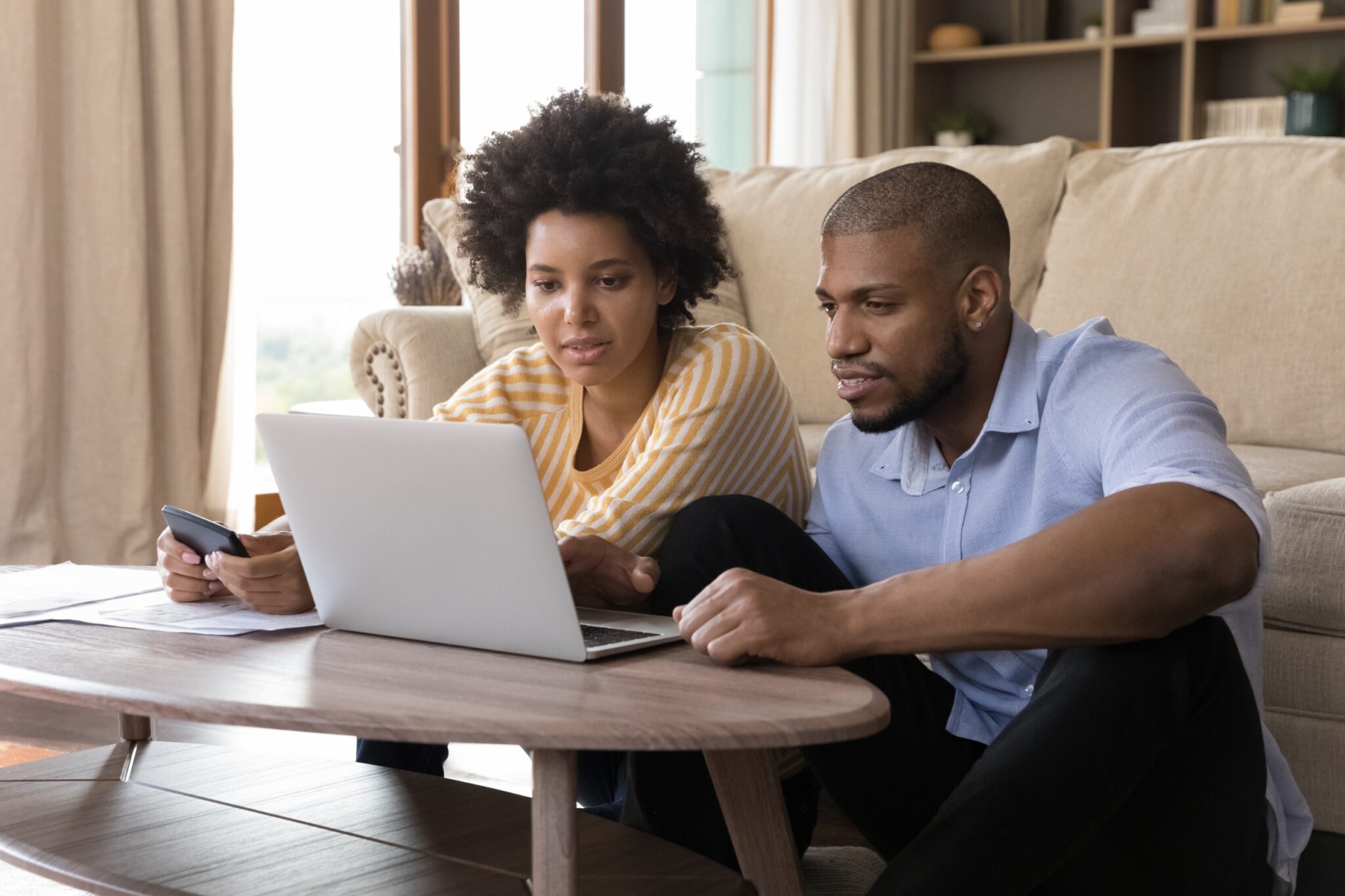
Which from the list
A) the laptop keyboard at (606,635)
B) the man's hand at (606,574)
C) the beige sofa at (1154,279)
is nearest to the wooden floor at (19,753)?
the beige sofa at (1154,279)

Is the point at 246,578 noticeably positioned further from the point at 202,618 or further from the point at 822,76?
the point at 822,76

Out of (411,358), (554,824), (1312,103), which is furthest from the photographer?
(1312,103)

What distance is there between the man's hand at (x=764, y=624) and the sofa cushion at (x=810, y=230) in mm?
1620

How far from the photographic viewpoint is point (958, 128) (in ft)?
16.8

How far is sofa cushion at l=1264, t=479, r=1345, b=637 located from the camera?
5.22 feet

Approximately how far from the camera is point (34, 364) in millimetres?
2947

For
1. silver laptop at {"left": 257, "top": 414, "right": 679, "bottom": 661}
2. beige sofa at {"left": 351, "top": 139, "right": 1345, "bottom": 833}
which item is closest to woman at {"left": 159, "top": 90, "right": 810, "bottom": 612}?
silver laptop at {"left": 257, "top": 414, "right": 679, "bottom": 661}

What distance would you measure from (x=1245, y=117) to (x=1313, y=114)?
0.84 feet

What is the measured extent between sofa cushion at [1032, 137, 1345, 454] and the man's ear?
108 cm

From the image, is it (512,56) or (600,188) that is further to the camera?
(512,56)

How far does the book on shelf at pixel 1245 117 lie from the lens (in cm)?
454

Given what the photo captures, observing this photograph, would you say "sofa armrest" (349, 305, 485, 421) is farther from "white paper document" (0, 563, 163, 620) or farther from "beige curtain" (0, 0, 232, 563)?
"white paper document" (0, 563, 163, 620)

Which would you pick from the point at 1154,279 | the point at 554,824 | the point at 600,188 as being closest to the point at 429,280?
the point at 1154,279

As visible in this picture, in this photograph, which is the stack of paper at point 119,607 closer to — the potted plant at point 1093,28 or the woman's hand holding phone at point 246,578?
the woman's hand holding phone at point 246,578
